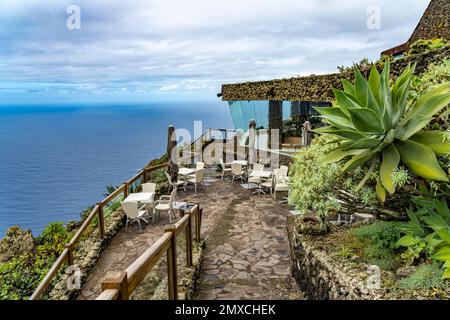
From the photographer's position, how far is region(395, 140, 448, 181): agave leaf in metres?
3.73

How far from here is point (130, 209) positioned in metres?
9.52

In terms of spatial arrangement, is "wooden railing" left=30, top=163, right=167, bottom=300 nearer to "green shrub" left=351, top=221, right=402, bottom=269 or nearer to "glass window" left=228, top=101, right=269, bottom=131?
"green shrub" left=351, top=221, right=402, bottom=269

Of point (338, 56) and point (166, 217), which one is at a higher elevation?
point (338, 56)

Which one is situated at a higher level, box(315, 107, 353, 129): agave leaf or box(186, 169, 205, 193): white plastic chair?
box(315, 107, 353, 129): agave leaf

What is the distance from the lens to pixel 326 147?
5.37m

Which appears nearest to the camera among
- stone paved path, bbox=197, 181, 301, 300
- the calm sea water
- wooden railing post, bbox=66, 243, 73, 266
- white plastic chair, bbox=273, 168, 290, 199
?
stone paved path, bbox=197, 181, 301, 300

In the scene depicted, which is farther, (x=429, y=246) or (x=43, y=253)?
(x=43, y=253)

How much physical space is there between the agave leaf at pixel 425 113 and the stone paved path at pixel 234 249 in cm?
339

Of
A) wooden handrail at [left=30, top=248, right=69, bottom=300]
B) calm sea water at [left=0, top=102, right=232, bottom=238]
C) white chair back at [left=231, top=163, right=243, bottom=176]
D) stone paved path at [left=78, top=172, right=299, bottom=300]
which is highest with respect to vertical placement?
white chair back at [left=231, top=163, right=243, bottom=176]

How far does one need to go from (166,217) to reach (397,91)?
7753 mm

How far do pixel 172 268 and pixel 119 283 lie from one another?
1860mm

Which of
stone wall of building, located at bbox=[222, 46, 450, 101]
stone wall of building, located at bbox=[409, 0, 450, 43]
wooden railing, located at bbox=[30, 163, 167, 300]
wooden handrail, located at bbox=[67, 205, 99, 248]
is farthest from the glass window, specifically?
wooden handrail, located at bbox=[67, 205, 99, 248]
